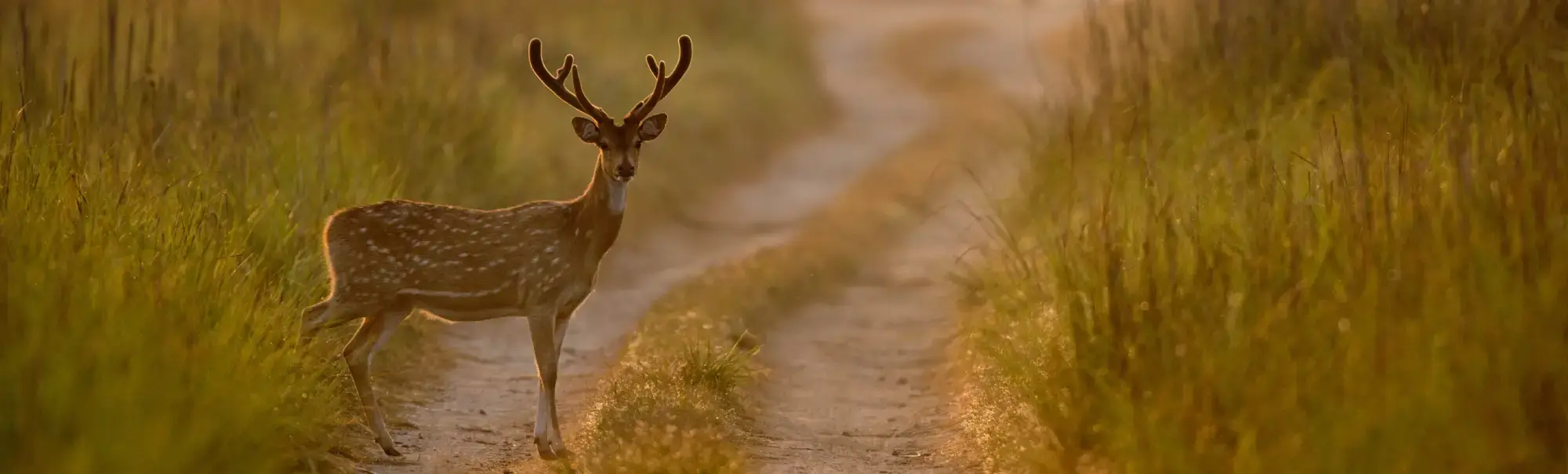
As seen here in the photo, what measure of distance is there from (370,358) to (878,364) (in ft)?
12.0

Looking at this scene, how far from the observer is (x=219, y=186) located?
892 centimetres

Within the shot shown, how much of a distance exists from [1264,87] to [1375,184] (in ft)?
8.78

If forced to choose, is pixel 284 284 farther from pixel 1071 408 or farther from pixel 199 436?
pixel 1071 408

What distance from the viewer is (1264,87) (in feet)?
31.5

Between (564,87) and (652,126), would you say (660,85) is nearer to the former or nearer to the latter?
(652,126)

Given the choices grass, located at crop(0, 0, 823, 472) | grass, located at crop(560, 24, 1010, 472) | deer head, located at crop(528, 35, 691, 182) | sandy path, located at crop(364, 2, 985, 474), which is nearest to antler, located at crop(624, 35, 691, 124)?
deer head, located at crop(528, 35, 691, 182)

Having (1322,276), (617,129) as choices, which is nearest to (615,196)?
(617,129)

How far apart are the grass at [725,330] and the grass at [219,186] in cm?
129

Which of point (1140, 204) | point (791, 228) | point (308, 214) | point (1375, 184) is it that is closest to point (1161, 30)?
point (1140, 204)

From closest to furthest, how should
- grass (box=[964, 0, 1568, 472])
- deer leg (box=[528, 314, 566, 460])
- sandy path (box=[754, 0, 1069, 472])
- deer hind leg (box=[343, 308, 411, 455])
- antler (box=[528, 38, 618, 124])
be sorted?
grass (box=[964, 0, 1568, 472]), deer hind leg (box=[343, 308, 411, 455]), deer leg (box=[528, 314, 566, 460]), sandy path (box=[754, 0, 1069, 472]), antler (box=[528, 38, 618, 124])

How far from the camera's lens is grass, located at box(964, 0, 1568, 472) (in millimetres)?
5543

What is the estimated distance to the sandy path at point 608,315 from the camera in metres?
8.59

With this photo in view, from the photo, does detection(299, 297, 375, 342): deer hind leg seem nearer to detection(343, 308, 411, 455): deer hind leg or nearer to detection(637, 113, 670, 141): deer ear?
detection(343, 308, 411, 455): deer hind leg

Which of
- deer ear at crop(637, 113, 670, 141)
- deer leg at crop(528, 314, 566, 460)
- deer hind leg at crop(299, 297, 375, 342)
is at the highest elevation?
deer ear at crop(637, 113, 670, 141)
